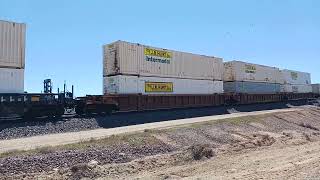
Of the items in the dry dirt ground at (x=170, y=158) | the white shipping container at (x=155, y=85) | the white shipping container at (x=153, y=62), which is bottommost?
the dry dirt ground at (x=170, y=158)

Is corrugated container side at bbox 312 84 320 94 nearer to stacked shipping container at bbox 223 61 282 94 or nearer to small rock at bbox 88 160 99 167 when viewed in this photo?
stacked shipping container at bbox 223 61 282 94

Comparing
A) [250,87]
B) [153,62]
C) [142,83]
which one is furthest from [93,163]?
[250,87]

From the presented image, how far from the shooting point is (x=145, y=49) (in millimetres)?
30125

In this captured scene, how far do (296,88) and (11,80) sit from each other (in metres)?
47.7

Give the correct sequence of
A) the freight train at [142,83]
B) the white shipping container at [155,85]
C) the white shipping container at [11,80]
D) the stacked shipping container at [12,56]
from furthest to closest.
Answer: the white shipping container at [155,85] → the freight train at [142,83] → the stacked shipping container at [12,56] → the white shipping container at [11,80]

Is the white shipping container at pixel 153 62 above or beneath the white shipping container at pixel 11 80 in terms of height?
above

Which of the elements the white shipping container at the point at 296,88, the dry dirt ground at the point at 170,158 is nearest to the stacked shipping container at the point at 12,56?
the dry dirt ground at the point at 170,158

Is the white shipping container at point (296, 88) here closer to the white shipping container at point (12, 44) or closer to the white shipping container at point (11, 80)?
the white shipping container at point (12, 44)

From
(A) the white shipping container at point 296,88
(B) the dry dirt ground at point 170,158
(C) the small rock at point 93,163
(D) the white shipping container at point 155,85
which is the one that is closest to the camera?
(B) the dry dirt ground at point 170,158

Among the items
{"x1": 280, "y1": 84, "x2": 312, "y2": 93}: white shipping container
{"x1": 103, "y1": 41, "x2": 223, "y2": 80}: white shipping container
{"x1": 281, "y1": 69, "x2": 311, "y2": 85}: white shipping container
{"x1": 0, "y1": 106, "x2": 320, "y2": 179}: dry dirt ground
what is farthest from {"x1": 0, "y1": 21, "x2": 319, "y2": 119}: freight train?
{"x1": 0, "y1": 106, "x2": 320, "y2": 179}: dry dirt ground

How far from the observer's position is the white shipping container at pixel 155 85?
27.8m

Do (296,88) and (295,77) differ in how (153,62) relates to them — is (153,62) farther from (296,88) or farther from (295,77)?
(295,77)

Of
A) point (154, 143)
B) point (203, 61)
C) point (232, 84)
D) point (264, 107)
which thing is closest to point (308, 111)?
point (264, 107)

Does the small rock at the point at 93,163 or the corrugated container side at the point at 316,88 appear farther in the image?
the corrugated container side at the point at 316,88
